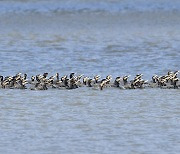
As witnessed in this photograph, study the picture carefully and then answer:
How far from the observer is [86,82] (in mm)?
27891

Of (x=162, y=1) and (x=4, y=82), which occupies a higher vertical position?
(x=162, y=1)

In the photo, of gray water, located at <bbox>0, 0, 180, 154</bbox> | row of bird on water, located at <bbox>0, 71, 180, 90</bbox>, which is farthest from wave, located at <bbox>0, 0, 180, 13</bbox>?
row of bird on water, located at <bbox>0, 71, 180, 90</bbox>

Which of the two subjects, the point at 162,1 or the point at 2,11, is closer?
the point at 2,11

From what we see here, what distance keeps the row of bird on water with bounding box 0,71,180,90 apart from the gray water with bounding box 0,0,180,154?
0.43m

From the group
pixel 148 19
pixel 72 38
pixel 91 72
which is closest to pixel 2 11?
pixel 148 19

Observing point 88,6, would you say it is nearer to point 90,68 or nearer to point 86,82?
point 90,68

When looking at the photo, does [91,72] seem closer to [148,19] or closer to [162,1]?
[148,19]

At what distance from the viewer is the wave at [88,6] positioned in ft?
174

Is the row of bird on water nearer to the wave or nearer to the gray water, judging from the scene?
the gray water

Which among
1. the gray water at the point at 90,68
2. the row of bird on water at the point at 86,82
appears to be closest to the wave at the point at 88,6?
the gray water at the point at 90,68

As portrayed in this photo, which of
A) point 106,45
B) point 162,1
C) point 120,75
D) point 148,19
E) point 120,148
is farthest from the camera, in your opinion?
point 162,1

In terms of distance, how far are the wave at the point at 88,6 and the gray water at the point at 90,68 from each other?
0.05m

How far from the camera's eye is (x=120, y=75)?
29.8 m

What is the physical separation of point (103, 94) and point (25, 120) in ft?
12.8
